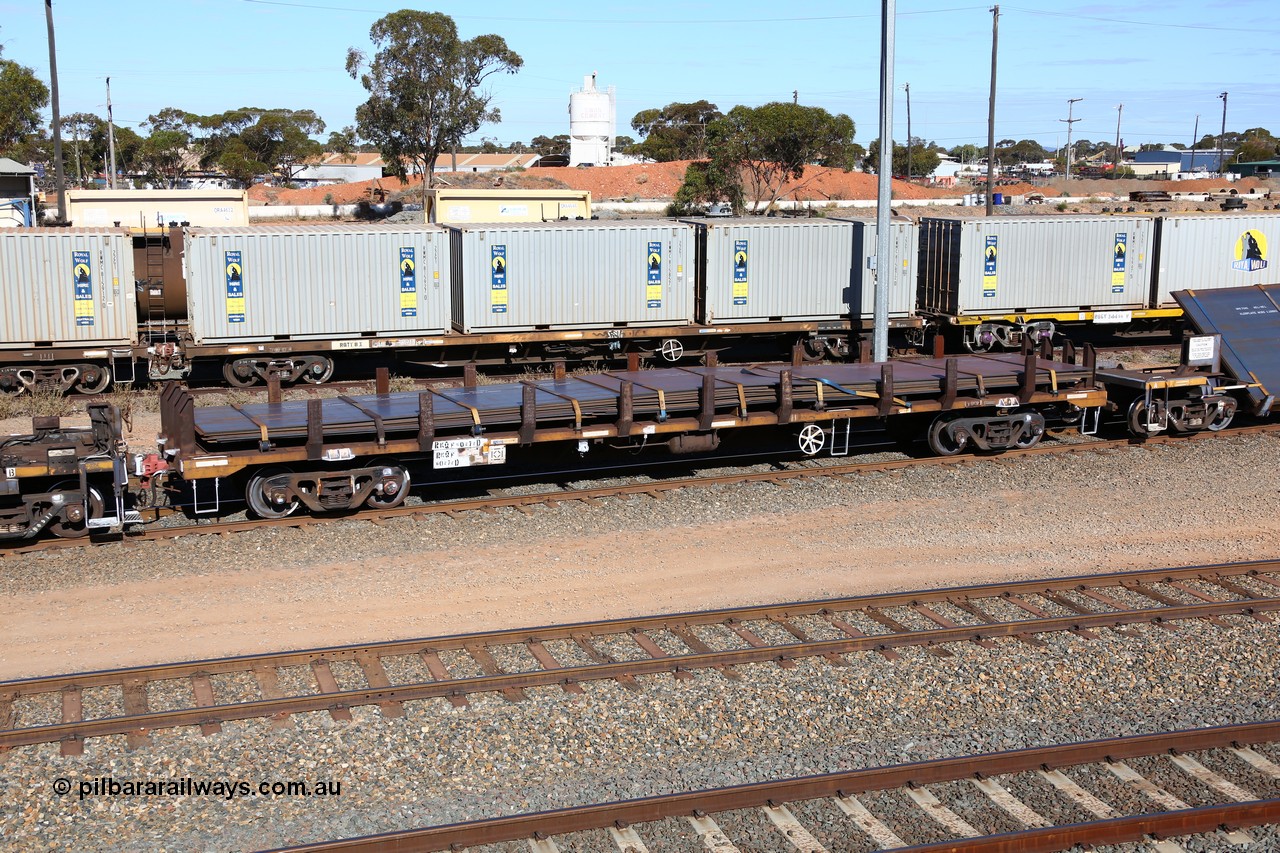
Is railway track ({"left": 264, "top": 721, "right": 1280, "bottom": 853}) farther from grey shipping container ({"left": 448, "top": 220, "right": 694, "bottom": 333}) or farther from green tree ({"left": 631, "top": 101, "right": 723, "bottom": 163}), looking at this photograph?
green tree ({"left": 631, "top": 101, "right": 723, "bottom": 163})

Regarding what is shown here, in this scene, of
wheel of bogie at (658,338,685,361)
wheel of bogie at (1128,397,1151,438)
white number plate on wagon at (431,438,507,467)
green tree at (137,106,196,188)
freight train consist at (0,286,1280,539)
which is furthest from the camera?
green tree at (137,106,196,188)

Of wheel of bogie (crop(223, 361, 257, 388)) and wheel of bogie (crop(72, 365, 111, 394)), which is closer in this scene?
wheel of bogie (crop(72, 365, 111, 394))

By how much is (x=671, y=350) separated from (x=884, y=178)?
239 inches

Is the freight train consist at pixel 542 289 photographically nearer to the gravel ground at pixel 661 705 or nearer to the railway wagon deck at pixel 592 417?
the railway wagon deck at pixel 592 417

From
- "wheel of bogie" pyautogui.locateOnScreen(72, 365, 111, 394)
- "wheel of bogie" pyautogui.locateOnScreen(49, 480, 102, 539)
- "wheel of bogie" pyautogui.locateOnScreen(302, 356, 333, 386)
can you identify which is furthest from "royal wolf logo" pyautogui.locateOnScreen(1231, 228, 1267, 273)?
"wheel of bogie" pyautogui.locateOnScreen(49, 480, 102, 539)

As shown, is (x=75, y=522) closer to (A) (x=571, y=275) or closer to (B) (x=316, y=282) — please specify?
(B) (x=316, y=282)

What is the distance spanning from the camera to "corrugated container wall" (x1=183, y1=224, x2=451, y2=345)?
21.3 m

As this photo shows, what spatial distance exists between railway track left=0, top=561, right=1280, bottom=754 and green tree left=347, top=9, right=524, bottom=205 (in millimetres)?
54627

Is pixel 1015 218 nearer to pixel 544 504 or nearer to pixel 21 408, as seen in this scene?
pixel 544 504

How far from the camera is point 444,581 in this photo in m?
11.5

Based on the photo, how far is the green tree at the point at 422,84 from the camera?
6256 cm

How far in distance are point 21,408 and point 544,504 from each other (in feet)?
Answer: 33.4

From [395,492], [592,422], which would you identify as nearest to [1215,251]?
[592,422]

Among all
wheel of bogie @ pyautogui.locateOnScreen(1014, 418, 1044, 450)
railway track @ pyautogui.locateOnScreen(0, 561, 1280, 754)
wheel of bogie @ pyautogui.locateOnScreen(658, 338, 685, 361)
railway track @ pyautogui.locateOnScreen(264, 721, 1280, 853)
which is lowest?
railway track @ pyautogui.locateOnScreen(264, 721, 1280, 853)
